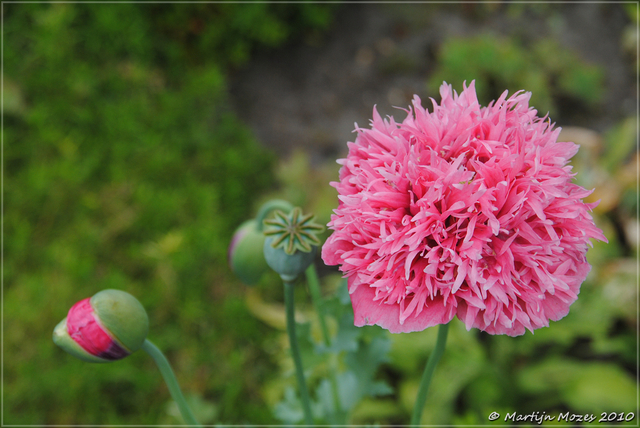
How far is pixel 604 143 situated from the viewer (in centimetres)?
290

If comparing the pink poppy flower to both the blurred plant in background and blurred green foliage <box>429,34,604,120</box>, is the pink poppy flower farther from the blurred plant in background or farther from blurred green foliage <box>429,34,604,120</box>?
blurred green foliage <box>429,34,604,120</box>

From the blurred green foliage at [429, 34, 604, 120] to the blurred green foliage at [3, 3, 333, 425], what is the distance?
1.12 meters

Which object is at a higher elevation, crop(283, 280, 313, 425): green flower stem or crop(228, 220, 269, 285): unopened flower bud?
crop(228, 220, 269, 285): unopened flower bud

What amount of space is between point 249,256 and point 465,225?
434 mm

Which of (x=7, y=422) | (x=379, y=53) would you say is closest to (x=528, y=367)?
(x=7, y=422)

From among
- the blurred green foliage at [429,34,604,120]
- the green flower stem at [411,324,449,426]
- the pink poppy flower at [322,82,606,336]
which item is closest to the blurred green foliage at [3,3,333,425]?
the blurred green foliage at [429,34,604,120]

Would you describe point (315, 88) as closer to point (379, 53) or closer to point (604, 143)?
point (379, 53)

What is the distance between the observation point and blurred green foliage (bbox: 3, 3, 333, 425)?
189cm

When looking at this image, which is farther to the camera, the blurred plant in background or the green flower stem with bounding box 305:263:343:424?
the blurred plant in background

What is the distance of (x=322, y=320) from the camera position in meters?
0.96

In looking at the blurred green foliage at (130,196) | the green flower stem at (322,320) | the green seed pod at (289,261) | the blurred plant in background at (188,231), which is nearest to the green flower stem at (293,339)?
the green seed pod at (289,261)

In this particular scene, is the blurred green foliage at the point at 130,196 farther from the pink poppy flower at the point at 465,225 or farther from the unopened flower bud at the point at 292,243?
the pink poppy flower at the point at 465,225

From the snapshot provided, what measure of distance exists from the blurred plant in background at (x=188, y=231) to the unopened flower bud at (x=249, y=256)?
0.55m

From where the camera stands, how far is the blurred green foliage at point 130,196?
189cm
